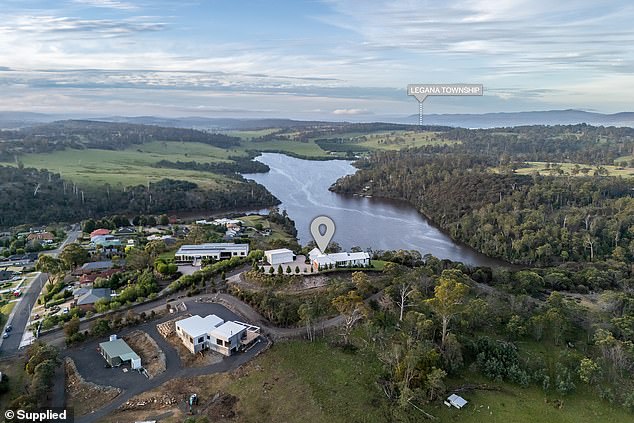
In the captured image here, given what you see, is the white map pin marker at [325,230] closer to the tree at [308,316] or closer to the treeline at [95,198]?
the tree at [308,316]

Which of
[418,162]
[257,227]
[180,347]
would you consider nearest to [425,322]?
[180,347]

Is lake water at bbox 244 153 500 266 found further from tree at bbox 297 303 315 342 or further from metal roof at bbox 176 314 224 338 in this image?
metal roof at bbox 176 314 224 338

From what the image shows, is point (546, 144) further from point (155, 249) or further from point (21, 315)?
point (21, 315)

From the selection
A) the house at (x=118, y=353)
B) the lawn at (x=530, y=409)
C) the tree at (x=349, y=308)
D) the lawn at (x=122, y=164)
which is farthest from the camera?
the lawn at (x=122, y=164)

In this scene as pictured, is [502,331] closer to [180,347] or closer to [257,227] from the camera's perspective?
[180,347]

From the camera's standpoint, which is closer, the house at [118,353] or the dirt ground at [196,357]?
the house at [118,353]

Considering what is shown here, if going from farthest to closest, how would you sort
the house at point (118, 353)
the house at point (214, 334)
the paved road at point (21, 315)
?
the paved road at point (21, 315)
the house at point (214, 334)
the house at point (118, 353)

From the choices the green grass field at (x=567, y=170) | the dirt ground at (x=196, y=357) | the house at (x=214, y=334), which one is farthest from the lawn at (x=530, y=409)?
the green grass field at (x=567, y=170)
